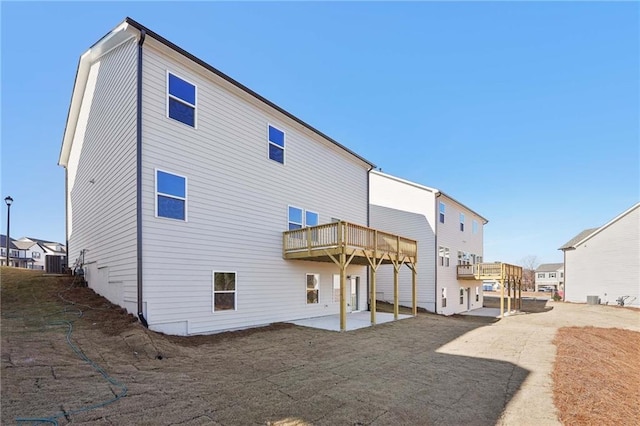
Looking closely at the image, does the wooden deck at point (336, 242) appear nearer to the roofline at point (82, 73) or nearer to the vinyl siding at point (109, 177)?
the vinyl siding at point (109, 177)

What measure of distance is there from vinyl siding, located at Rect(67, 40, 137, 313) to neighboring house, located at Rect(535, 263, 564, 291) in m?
76.0

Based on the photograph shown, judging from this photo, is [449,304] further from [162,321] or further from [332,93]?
[162,321]

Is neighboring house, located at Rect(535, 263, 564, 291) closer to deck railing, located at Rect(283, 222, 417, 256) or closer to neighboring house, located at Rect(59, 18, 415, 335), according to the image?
deck railing, located at Rect(283, 222, 417, 256)

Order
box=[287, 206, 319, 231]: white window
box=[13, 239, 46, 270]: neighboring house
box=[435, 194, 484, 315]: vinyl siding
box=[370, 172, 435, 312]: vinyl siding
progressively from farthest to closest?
box=[13, 239, 46, 270]: neighboring house → box=[435, 194, 484, 315]: vinyl siding → box=[370, 172, 435, 312]: vinyl siding → box=[287, 206, 319, 231]: white window

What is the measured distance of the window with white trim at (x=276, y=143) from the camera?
12391 millimetres

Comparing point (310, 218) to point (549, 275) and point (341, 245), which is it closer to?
point (341, 245)

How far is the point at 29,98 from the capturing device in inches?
557

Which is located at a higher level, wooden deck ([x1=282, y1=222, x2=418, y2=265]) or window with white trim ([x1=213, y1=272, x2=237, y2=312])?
wooden deck ([x1=282, y1=222, x2=418, y2=265])

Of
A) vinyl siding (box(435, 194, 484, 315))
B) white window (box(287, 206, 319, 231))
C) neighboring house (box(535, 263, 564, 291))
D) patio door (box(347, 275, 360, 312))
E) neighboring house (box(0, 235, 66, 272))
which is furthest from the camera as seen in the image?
neighboring house (box(535, 263, 564, 291))

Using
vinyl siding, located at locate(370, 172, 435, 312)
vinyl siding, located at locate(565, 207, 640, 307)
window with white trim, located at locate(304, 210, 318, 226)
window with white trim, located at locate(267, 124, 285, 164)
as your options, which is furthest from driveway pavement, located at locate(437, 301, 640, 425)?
vinyl siding, located at locate(565, 207, 640, 307)

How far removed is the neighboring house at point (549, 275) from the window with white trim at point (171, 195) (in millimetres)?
74985

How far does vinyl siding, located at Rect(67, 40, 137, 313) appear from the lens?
8.86m

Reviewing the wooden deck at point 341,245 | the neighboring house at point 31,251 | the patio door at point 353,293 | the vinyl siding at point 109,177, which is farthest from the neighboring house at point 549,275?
the neighboring house at point 31,251

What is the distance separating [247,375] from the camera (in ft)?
19.1
